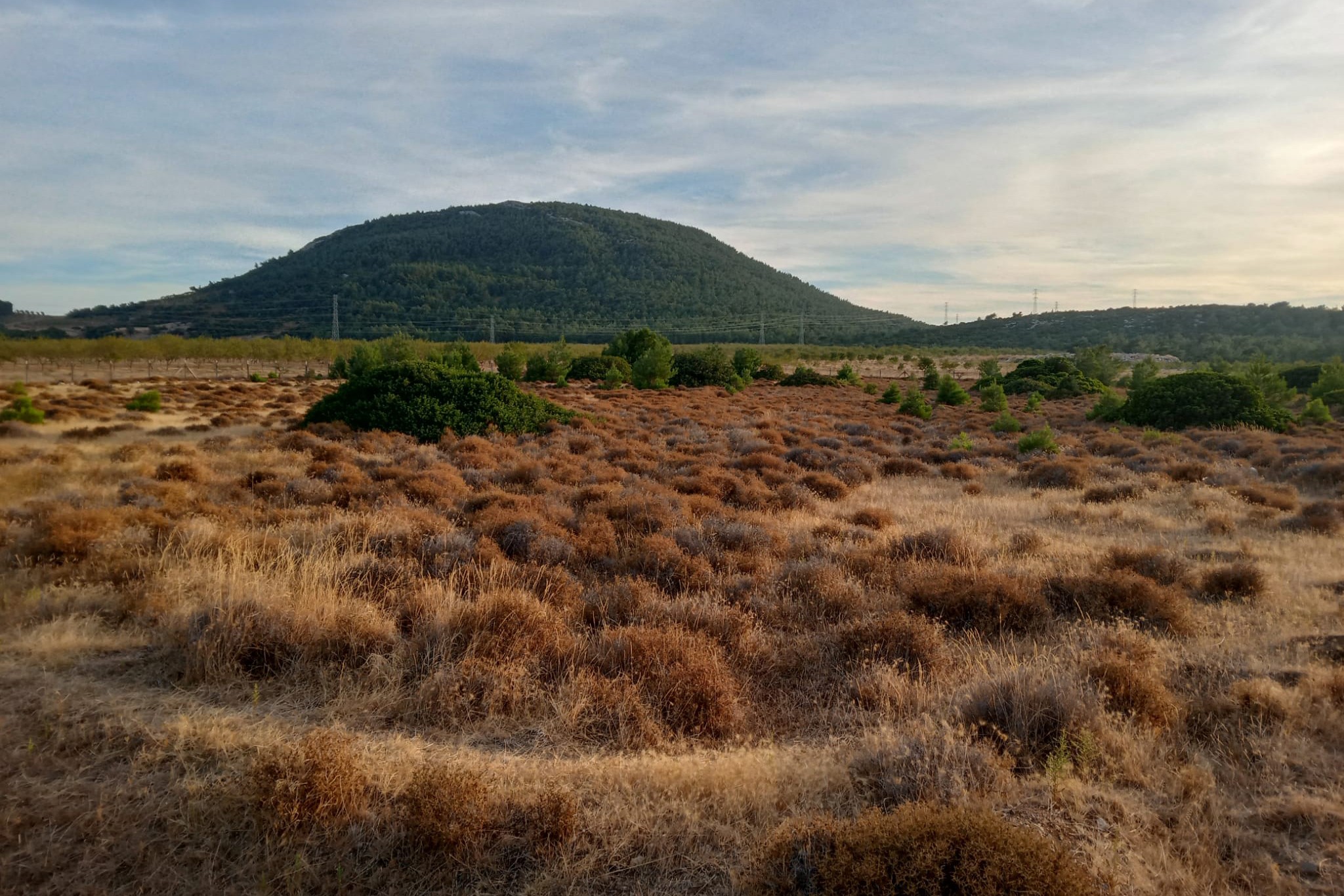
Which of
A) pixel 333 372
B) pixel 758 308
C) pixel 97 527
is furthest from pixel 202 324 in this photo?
pixel 97 527

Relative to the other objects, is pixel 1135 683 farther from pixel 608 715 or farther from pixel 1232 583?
pixel 1232 583

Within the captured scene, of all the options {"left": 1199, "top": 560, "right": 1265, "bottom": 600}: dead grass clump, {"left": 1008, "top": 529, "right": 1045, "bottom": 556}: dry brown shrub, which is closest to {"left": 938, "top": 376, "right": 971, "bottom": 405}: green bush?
{"left": 1008, "top": 529, "right": 1045, "bottom": 556}: dry brown shrub

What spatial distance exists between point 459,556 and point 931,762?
17.3 feet

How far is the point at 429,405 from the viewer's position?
17.7 metres

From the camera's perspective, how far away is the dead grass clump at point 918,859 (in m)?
2.52

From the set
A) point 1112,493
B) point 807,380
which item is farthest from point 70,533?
point 807,380

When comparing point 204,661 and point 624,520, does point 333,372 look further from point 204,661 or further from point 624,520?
point 204,661

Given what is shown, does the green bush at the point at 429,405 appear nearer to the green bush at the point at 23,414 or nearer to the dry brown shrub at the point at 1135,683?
the green bush at the point at 23,414

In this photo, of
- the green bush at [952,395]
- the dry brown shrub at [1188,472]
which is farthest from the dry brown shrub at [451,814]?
the green bush at [952,395]

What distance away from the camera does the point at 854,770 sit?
12.2 feet

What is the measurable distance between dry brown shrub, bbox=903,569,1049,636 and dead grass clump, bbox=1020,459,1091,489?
25.7 feet

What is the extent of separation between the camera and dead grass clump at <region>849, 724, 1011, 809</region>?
3.37 m

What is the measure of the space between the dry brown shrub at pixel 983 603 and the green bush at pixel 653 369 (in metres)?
31.1

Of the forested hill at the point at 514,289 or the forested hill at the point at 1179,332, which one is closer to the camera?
the forested hill at the point at 1179,332
